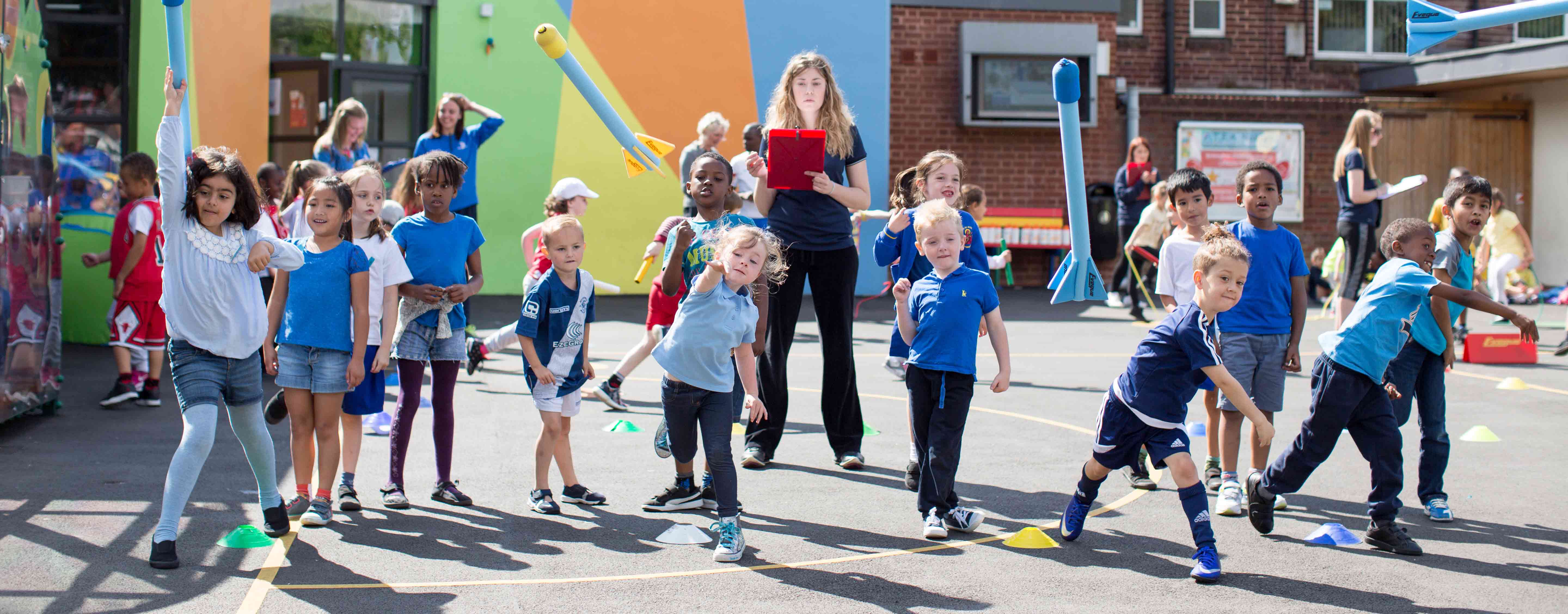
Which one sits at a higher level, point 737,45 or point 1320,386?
point 737,45

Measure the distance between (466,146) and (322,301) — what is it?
4.90m

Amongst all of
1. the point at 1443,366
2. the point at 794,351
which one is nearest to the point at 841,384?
the point at 1443,366

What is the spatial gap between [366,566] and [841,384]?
2.55 meters

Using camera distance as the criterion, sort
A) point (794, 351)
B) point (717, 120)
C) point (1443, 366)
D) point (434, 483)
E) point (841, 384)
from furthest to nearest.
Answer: point (794, 351) < point (717, 120) < point (841, 384) < point (434, 483) < point (1443, 366)

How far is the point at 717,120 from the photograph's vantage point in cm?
938

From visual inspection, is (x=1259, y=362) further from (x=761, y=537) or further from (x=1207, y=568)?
(x=761, y=537)

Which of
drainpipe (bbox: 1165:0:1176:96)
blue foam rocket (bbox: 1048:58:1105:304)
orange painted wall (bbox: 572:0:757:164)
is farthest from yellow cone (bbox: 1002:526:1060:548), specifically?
drainpipe (bbox: 1165:0:1176:96)

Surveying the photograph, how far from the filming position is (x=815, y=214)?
609 cm

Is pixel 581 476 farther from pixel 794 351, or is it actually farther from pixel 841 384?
pixel 794 351

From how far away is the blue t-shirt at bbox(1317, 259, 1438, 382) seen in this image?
15.9 ft

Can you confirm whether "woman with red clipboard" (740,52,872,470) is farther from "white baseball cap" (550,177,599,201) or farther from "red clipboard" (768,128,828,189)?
"white baseball cap" (550,177,599,201)

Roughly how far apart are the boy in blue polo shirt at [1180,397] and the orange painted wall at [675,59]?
37.3ft

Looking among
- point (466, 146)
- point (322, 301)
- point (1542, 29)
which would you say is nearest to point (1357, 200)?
point (466, 146)

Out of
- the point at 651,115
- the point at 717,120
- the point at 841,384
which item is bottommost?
the point at 841,384
